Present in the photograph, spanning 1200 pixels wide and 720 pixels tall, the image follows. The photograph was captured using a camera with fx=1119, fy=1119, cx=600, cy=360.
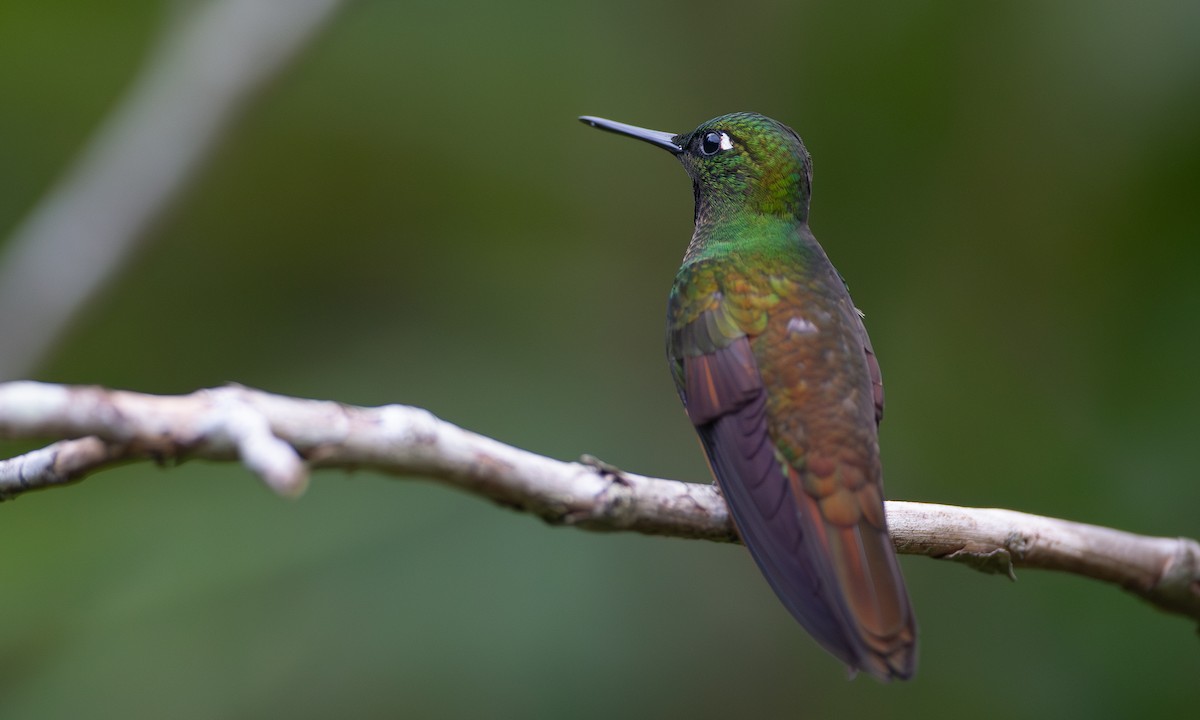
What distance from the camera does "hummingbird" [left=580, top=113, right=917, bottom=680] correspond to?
89.7 inches

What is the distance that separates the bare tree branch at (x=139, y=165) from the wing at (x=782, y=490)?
7.62ft

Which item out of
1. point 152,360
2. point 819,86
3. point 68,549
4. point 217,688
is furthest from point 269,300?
point 819,86

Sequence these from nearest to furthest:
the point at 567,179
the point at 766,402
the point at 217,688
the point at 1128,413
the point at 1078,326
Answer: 1. the point at 766,402
2. the point at 217,688
3. the point at 1128,413
4. the point at 1078,326
5. the point at 567,179

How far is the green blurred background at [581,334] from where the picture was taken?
14.0 ft

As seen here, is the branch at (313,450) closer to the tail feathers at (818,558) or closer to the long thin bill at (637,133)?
the tail feathers at (818,558)

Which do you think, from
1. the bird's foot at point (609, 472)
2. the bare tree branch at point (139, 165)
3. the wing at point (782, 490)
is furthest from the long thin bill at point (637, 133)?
the bird's foot at point (609, 472)

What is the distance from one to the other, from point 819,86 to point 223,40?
2.84m

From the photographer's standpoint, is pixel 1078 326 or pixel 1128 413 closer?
pixel 1128 413

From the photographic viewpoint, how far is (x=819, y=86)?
563cm

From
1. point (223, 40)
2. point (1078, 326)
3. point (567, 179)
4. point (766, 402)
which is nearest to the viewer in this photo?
point (766, 402)

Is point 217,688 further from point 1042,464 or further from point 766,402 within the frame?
point 1042,464

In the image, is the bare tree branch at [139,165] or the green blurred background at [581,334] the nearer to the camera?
the bare tree branch at [139,165]

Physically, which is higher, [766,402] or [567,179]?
[567,179]

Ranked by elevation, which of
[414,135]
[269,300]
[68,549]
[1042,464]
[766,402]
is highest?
[414,135]
